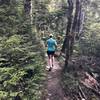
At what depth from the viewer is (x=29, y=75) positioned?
9656 millimetres

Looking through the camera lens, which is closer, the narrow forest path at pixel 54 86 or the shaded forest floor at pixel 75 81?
the narrow forest path at pixel 54 86

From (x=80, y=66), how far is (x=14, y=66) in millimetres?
5572

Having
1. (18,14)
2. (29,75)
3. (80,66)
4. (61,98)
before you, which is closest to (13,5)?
(18,14)

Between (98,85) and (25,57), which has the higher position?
(25,57)

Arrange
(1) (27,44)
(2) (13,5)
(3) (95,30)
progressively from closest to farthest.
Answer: (1) (27,44) → (2) (13,5) → (3) (95,30)

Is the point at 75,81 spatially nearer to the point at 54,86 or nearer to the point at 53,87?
the point at 54,86

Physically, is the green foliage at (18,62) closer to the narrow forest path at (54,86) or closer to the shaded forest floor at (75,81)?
the narrow forest path at (54,86)

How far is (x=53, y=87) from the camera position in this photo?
10570 millimetres

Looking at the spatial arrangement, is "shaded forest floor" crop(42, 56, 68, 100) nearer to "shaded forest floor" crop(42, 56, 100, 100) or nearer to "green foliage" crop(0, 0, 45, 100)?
"shaded forest floor" crop(42, 56, 100, 100)

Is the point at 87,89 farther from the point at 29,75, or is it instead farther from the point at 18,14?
the point at 18,14

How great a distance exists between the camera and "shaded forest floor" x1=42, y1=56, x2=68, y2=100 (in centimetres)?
979

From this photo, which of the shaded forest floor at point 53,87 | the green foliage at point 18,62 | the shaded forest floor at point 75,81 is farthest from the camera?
the shaded forest floor at point 75,81

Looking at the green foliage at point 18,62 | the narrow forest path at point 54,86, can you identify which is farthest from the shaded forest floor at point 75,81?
the green foliage at point 18,62

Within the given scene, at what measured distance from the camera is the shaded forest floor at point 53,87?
979 centimetres
